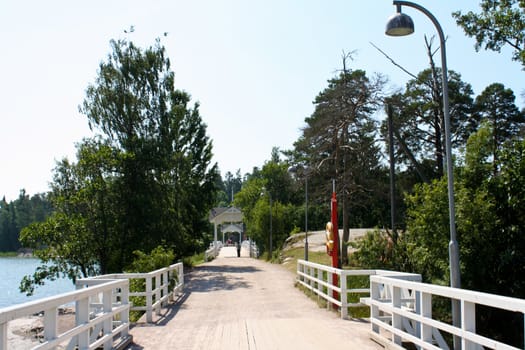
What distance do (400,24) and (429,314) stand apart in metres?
4.69

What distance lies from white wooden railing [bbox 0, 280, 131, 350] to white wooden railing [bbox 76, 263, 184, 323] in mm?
1113

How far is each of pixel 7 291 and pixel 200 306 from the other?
26777 millimetres

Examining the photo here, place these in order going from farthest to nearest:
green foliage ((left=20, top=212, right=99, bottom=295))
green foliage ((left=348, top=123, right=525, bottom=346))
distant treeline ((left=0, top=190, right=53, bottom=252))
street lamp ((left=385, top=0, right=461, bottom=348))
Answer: distant treeline ((left=0, top=190, right=53, bottom=252)) < green foliage ((left=20, top=212, right=99, bottom=295)) < green foliage ((left=348, top=123, right=525, bottom=346)) < street lamp ((left=385, top=0, right=461, bottom=348))

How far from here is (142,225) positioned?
28016 millimetres

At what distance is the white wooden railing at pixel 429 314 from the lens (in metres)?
4.97

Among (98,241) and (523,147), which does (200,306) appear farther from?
(98,241)

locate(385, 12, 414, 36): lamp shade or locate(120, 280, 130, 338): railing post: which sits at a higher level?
locate(385, 12, 414, 36): lamp shade

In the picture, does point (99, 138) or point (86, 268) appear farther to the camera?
point (99, 138)

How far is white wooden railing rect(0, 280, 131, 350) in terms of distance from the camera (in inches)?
197

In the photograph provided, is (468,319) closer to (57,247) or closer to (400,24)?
(400,24)

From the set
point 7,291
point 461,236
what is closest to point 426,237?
point 461,236

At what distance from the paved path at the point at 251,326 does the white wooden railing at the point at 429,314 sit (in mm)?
656

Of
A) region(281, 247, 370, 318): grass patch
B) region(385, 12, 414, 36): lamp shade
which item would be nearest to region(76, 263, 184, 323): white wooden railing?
region(281, 247, 370, 318): grass patch

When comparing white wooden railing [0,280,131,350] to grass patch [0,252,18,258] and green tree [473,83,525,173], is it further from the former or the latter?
grass patch [0,252,18,258]
